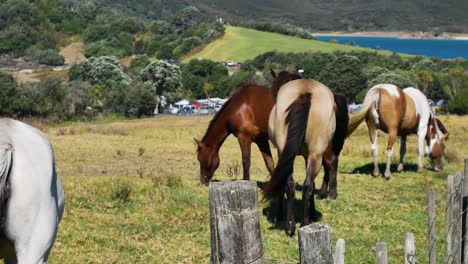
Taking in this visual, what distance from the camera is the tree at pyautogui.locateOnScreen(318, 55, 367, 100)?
67.1m

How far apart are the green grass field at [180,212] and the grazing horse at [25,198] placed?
191cm

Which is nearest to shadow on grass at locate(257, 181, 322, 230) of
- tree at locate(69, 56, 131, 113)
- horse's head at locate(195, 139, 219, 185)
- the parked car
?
horse's head at locate(195, 139, 219, 185)

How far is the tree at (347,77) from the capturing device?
67.1 meters

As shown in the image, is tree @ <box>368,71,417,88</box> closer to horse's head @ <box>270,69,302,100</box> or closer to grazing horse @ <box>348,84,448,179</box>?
grazing horse @ <box>348,84,448,179</box>

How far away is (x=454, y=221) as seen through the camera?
4812mm

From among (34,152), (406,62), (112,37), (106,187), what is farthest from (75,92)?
(112,37)

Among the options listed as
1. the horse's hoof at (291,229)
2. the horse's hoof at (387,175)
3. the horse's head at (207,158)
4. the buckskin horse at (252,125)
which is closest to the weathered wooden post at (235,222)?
the horse's hoof at (291,229)

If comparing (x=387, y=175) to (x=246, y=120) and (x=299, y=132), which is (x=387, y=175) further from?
(x=299, y=132)

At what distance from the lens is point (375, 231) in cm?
772

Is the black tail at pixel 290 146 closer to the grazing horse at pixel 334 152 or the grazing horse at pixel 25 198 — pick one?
the grazing horse at pixel 334 152

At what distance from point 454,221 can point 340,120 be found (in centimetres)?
446

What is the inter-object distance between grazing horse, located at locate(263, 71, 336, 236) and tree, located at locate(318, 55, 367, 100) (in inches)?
2343

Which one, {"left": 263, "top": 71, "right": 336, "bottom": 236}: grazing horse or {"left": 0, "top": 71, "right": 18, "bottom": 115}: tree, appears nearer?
{"left": 263, "top": 71, "right": 336, "bottom": 236}: grazing horse

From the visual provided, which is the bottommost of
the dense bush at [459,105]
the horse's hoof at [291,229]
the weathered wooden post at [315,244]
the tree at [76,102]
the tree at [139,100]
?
the tree at [76,102]
